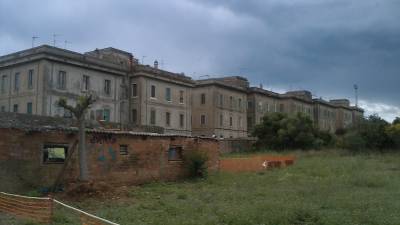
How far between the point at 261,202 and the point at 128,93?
1662 inches

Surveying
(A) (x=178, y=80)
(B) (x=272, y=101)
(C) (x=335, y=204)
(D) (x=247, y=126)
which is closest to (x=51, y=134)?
(C) (x=335, y=204)

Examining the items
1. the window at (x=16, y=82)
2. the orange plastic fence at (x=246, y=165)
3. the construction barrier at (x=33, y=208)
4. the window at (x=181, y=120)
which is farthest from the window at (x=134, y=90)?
the construction barrier at (x=33, y=208)

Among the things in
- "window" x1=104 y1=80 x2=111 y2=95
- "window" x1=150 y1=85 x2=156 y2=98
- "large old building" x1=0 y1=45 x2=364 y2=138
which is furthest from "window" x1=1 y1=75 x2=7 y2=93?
"window" x1=150 y1=85 x2=156 y2=98

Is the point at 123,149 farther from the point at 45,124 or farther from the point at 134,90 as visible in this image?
the point at 134,90

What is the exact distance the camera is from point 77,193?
18078mm

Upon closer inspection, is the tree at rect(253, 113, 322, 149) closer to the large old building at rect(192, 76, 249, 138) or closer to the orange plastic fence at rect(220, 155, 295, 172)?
the large old building at rect(192, 76, 249, 138)

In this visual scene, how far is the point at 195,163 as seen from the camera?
26.5 meters

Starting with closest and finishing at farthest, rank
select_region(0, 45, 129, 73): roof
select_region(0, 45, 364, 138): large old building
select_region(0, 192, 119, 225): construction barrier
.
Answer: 1. select_region(0, 192, 119, 225): construction barrier
2. select_region(0, 45, 129, 73): roof
3. select_region(0, 45, 364, 138): large old building

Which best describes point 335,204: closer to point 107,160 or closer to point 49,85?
point 107,160

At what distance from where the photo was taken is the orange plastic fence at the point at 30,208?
39.8 ft

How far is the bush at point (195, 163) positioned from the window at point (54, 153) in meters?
7.89

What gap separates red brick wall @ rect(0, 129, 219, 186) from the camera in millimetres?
18516

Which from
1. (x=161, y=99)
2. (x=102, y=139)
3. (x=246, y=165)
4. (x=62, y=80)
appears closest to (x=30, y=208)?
(x=102, y=139)

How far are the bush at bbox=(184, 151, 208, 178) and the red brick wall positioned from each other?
0.37m
